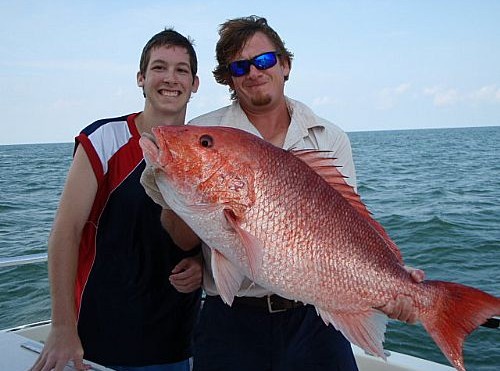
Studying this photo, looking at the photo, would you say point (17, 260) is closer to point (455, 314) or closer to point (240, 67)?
point (240, 67)

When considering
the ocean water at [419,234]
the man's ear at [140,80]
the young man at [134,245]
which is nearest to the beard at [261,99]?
the young man at [134,245]

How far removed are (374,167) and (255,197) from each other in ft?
91.5

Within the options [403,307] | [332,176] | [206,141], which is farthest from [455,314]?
[206,141]

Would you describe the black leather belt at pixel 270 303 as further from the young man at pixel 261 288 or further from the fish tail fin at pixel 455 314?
the fish tail fin at pixel 455 314

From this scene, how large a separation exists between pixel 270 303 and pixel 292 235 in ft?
2.49

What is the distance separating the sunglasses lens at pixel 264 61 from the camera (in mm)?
2721

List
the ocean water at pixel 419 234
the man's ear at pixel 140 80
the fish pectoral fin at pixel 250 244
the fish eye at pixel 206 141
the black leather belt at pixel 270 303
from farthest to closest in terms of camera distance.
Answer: the ocean water at pixel 419 234 → the man's ear at pixel 140 80 → the black leather belt at pixel 270 303 → the fish eye at pixel 206 141 → the fish pectoral fin at pixel 250 244

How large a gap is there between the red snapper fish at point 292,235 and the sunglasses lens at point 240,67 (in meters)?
0.75

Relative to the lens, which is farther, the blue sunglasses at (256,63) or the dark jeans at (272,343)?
the blue sunglasses at (256,63)

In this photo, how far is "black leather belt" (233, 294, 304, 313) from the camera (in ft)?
8.46

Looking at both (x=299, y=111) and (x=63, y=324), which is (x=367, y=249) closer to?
(x=299, y=111)

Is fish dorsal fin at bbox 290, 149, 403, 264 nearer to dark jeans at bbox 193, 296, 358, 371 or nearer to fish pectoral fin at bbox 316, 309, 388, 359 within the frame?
fish pectoral fin at bbox 316, 309, 388, 359

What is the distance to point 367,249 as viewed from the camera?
2105 millimetres

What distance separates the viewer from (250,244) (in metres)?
1.87
